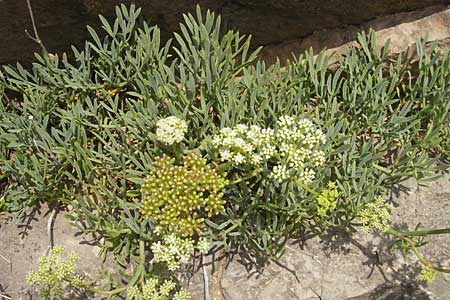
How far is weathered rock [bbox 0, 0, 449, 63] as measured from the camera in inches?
123

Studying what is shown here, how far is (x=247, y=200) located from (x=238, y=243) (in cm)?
33

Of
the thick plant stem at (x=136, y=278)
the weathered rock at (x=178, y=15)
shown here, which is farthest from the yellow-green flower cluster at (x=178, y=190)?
the weathered rock at (x=178, y=15)

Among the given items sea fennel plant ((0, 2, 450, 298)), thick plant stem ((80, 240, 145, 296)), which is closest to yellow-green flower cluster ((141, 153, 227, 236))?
sea fennel plant ((0, 2, 450, 298))

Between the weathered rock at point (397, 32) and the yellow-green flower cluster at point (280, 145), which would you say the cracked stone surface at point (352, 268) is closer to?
the yellow-green flower cluster at point (280, 145)

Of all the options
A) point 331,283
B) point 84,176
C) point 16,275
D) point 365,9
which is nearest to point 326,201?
point 331,283

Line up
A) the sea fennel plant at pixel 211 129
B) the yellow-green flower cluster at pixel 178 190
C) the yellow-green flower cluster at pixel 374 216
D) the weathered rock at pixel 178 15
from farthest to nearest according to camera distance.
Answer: the weathered rock at pixel 178 15 < the sea fennel plant at pixel 211 129 < the yellow-green flower cluster at pixel 374 216 < the yellow-green flower cluster at pixel 178 190

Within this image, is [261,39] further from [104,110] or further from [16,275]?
[16,275]

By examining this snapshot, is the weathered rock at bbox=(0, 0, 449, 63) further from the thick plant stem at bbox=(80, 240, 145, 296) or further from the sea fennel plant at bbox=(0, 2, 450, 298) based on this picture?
the thick plant stem at bbox=(80, 240, 145, 296)

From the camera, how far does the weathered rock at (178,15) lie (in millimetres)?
3115

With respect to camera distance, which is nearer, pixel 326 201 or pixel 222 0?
pixel 326 201

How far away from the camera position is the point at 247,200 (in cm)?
304

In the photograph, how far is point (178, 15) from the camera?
3271 mm

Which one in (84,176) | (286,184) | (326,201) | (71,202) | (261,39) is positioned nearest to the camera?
(326,201)

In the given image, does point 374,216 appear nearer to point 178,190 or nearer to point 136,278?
point 178,190
